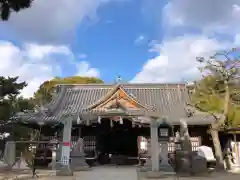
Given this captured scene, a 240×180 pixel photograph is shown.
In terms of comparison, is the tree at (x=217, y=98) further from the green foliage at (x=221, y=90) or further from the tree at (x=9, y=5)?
the tree at (x=9, y=5)

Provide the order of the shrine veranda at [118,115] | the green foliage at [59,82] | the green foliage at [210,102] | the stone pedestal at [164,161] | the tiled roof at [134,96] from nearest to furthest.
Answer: the stone pedestal at [164,161], the shrine veranda at [118,115], the green foliage at [210,102], the tiled roof at [134,96], the green foliage at [59,82]

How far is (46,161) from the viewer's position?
18.8m

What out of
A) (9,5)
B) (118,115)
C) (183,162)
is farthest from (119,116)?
(9,5)

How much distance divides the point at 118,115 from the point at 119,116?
4.0 inches

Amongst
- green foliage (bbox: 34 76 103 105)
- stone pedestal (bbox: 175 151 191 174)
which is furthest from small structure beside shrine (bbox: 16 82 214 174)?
green foliage (bbox: 34 76 103 105)

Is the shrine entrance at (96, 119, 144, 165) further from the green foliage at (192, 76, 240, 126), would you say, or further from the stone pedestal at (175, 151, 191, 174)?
the stone pedestal at (175, 151, 191, 174)

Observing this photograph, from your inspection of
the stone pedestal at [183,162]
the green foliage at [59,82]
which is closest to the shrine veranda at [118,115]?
the stone pedestal at [183,162]

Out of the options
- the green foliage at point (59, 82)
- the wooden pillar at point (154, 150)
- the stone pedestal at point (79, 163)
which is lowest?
the stone pedestal at point (79, 163)

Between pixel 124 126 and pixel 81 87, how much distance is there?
17.8 ft

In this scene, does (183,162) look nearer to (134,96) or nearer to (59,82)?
(134,96)

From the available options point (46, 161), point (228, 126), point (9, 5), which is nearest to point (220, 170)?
point (228, 126)

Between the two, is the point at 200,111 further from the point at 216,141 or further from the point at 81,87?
the point at 81,87

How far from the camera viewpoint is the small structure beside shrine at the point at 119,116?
674 inches

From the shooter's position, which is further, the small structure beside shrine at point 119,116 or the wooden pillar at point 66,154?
the small structure beside shrine at point 119,116
